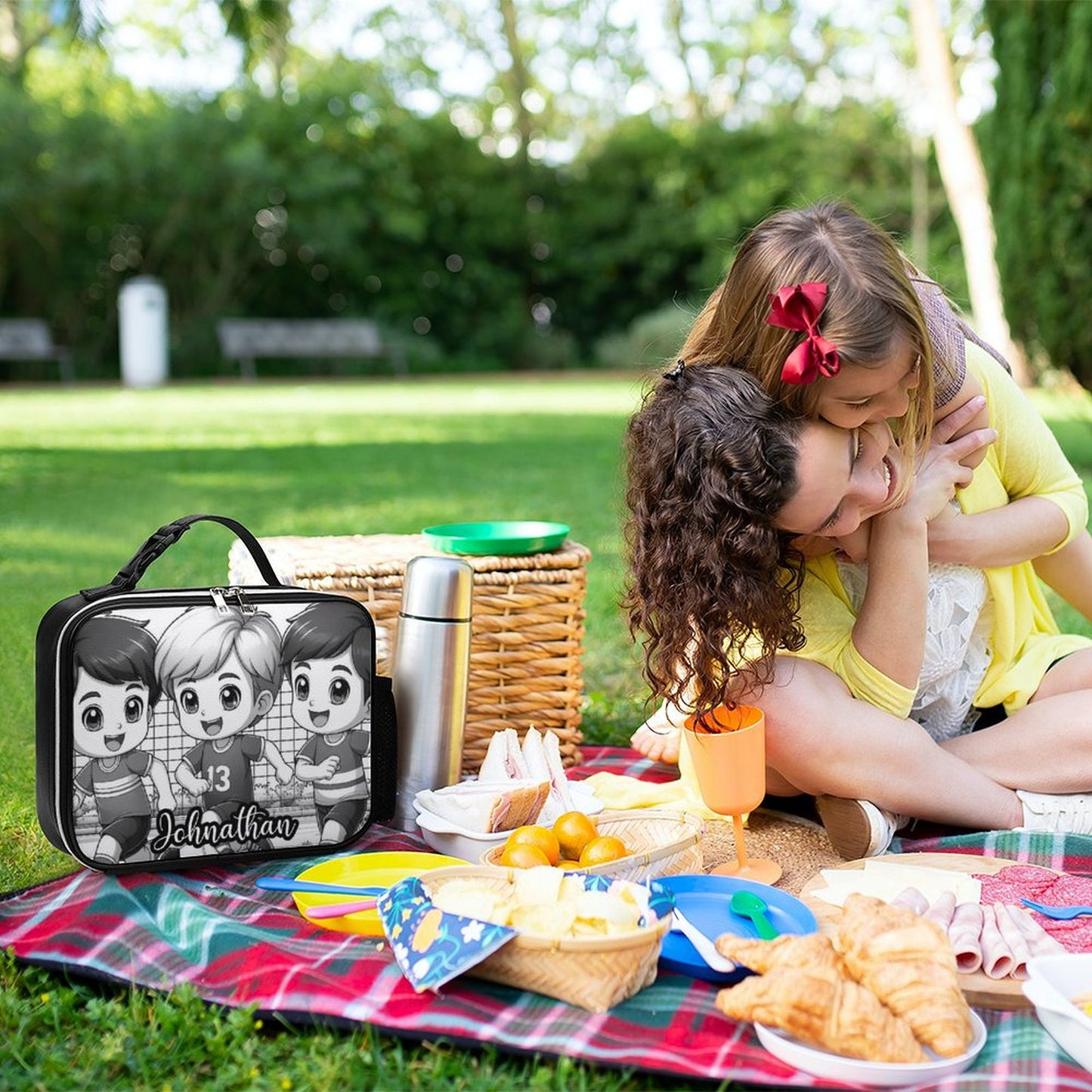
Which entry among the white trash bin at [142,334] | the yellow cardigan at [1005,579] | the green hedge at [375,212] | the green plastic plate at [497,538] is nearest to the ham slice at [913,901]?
the yellow cardigan at [1005,579]

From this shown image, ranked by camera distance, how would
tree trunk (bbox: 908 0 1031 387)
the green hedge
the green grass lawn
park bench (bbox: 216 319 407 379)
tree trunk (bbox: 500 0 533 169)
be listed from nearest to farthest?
the green grass lawn
tree trunk (bbox: 908 0 1031 387)
the green hedge
park bench (bbox: 216 319 407 379)
tree trunk (bbox: 500 0 533 169)

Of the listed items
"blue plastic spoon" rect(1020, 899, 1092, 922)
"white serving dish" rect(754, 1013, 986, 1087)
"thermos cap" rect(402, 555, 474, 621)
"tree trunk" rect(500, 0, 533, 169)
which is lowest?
"blue plastic spoon" rect(1020, 899, 1092, 922)

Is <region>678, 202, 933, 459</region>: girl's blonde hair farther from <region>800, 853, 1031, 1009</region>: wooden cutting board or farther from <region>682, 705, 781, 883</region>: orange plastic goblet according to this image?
<region>800, 853, 1031, 1009</region>: wooden cutting board

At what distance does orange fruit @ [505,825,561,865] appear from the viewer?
1966 millimetres

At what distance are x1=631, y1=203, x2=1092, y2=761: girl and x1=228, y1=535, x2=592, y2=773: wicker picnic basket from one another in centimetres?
58

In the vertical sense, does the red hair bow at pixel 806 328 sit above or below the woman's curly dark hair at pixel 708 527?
above

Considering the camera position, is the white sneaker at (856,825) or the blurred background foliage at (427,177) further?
the blurred background foliage at (427,177)

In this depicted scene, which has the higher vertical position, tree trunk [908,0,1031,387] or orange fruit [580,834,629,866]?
tree trunk [908,0,1031,387]

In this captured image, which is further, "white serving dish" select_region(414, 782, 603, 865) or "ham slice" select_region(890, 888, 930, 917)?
"white serving dish" select_region(414, 782, 603, 865)

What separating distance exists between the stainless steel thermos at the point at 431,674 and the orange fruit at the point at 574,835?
0.35 meters

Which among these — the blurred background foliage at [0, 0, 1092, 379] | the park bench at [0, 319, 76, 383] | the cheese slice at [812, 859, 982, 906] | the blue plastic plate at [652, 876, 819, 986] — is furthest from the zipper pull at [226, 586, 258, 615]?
the park bench at [0, 319, 76, 383]

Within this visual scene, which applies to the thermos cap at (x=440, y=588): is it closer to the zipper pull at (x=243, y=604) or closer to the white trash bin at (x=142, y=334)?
the zipper pull at (x=243, y=604)

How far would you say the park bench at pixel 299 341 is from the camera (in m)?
16.0

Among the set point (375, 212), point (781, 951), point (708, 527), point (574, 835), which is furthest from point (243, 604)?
point (375, 212)
